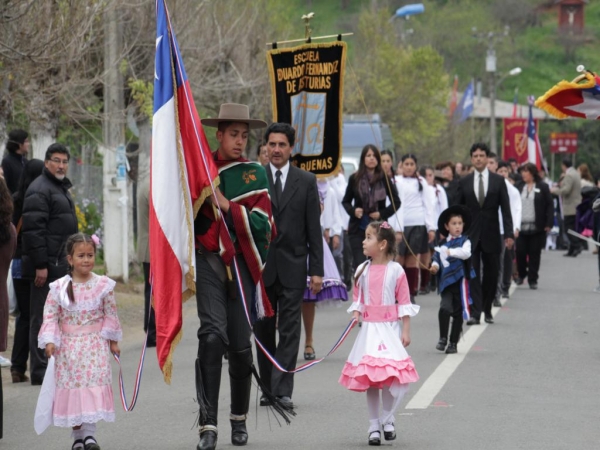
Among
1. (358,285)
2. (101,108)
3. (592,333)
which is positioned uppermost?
(101,108)

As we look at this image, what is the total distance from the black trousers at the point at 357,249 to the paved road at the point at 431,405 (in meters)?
0.86

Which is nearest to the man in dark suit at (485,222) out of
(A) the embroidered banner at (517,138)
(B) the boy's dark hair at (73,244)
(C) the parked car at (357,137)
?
(B) the boy's dark hair at (73,244)

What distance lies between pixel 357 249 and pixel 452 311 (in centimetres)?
249

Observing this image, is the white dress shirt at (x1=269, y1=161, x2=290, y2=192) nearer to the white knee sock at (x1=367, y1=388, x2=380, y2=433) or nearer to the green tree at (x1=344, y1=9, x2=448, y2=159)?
the white knee sock at (x1=367, y1=388, x2=380, y2=433)

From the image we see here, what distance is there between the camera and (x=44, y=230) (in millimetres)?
10867

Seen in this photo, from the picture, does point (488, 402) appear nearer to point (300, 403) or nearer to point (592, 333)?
point (300, 403)

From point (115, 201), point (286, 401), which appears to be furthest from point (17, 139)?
point (115, 201)

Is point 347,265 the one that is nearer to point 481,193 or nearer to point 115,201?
point 115,201

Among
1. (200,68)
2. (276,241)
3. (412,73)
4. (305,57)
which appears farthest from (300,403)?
(412,73)

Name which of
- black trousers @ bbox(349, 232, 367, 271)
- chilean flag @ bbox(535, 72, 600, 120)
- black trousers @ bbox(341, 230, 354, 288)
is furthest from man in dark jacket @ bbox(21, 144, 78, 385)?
black trousers @ bbox(341, 230, 354, 288)

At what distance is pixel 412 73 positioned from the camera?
4584cm

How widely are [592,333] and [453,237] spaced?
2.44 meters

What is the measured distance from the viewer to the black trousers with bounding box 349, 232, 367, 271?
14.6 metres

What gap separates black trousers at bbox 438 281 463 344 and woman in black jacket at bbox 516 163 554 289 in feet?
26.2
